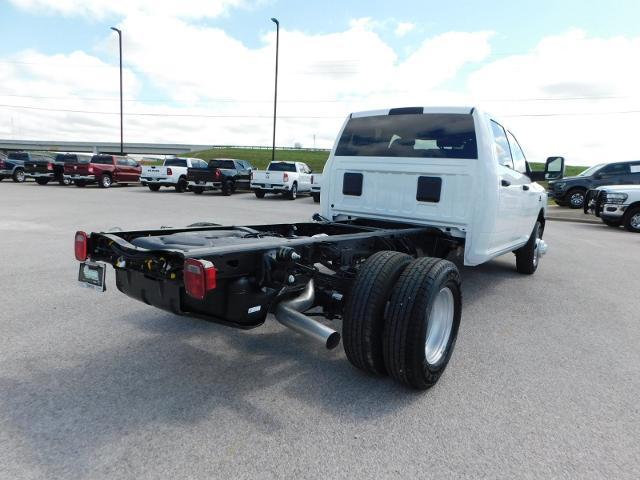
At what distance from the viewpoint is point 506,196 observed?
4922mm

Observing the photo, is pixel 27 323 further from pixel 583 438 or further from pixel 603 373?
pixel 603 373

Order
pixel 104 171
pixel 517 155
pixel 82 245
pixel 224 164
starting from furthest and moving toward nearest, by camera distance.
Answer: pixel 104 171
pixel 224 164
pixel 517 155
pixel 82 245

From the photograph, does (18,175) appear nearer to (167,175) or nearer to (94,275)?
(167,175)

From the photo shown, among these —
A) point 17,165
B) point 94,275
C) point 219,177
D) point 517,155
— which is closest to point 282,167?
point 219,177

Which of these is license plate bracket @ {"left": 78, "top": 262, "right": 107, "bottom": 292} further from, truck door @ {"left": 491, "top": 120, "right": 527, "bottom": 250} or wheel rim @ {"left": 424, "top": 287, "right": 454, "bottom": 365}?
truck door @ {"left": 491, "top": 120, "right": 527, "bottom": 250}

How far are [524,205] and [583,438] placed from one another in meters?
3.73

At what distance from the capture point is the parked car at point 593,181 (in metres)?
17.3

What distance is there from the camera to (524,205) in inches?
229

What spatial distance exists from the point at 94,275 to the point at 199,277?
1.10 metres

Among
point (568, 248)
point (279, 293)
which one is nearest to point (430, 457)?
point (279, 293)

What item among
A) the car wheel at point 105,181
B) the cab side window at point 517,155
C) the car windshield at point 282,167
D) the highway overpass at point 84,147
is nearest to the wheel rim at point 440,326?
the cab side window at point 517,155

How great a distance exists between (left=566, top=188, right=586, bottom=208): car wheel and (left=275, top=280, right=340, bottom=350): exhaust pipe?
19358mm

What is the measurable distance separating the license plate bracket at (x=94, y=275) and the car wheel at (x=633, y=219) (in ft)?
48.7

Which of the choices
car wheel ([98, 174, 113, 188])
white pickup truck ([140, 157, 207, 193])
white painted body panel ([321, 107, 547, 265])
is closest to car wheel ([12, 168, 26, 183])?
car wheel ([98, 174, 113, 188])
